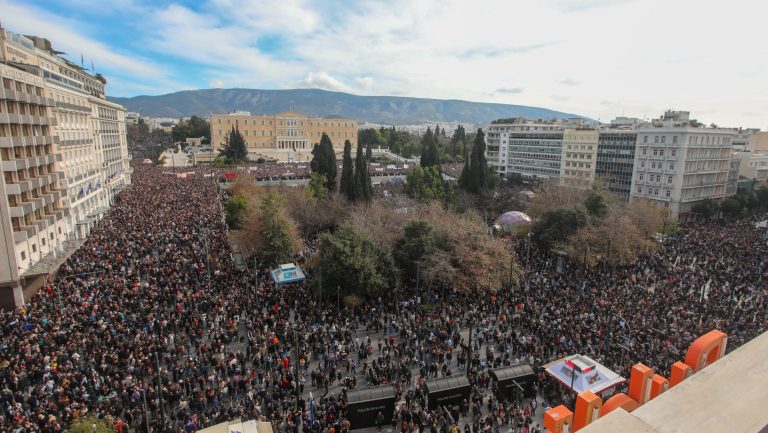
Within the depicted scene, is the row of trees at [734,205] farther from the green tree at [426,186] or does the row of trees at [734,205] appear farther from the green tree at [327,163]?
the green tree at [327,163]

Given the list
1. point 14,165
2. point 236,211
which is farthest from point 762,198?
point 14,165

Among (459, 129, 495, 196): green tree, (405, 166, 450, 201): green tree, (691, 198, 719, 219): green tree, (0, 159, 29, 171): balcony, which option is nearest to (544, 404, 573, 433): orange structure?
(0, 159, 29, 171): balcony

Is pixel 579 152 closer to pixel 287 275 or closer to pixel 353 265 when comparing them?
pixel 353 265

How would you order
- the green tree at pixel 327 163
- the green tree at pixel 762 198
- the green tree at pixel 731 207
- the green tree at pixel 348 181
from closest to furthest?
the green tree at pixel 348 181 → the green tree at pixel 731 207 → the green tree at pixel 762 198 → the green tree at pixel 327 163

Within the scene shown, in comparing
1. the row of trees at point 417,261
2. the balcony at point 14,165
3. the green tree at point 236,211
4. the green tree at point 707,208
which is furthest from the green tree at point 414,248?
the green tree at point 707,208

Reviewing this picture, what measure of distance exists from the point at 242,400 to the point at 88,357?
6354mm

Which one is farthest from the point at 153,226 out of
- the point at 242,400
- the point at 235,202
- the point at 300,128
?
the point at 300,128

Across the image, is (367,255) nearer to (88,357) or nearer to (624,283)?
(88,357)

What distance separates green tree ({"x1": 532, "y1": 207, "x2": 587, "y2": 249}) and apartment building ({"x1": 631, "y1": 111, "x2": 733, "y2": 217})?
26.0 m

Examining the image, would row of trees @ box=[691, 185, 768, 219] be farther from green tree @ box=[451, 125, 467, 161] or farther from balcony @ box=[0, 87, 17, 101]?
balcony @ box=[0, 87, 17, 101]

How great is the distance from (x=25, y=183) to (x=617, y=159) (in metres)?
62.1

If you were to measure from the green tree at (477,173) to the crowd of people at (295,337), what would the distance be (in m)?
19.4

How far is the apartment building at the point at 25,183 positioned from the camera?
74.3ft

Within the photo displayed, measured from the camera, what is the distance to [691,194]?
51469mm
